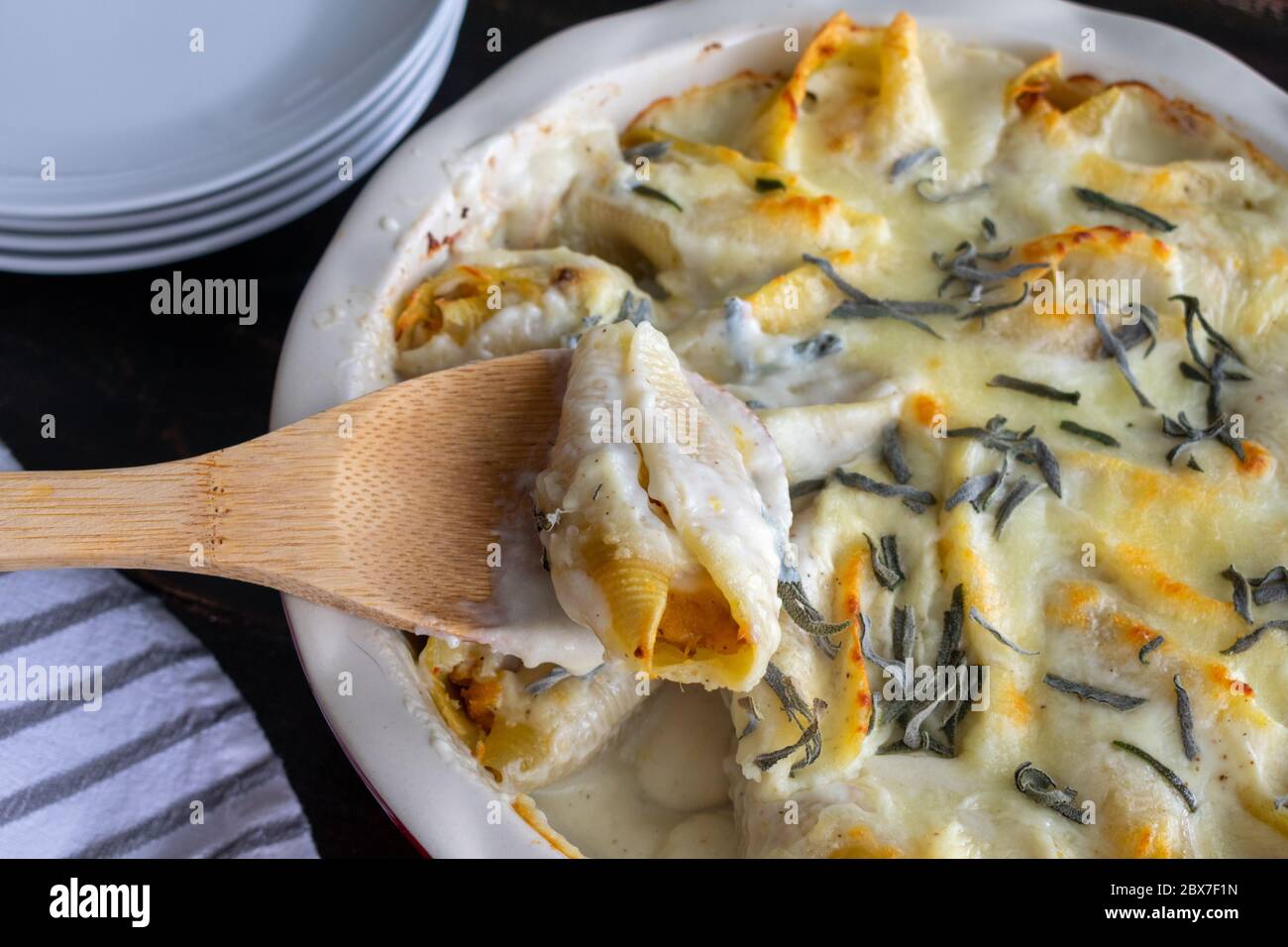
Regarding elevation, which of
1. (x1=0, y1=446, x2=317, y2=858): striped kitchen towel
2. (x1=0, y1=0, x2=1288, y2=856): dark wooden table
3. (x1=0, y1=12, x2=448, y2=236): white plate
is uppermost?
(x1=0, y1=12, x2=448, y2=236): white plate

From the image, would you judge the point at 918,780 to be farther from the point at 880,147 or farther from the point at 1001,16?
the point at 1001,16

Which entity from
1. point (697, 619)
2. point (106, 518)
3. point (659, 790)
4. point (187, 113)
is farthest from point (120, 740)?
point (187, 113)

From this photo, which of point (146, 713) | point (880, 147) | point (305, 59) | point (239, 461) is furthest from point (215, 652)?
point (880, 147)

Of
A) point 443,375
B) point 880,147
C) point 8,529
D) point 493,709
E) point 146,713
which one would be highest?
point 880,147

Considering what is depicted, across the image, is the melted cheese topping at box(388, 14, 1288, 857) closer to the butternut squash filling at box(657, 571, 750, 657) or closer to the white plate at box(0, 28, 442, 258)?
the butternut squash filling at box(657, 571, 750, 657)

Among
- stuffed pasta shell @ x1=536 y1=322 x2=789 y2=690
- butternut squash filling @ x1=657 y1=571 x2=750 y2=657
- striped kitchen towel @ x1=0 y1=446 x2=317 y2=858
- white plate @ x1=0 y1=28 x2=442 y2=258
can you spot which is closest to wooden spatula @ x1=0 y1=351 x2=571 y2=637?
stuffed pasta shell @ x1=536 y1=322 x2=789 y2=690

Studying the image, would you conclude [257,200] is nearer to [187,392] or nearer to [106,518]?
[187,392]
